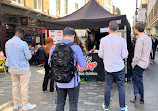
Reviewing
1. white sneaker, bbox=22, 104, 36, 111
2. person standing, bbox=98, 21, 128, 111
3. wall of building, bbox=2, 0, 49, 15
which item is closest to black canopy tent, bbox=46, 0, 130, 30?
person standing, bbox=98, 21, 128, 111

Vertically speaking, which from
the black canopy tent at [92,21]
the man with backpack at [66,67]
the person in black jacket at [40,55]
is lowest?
the person in black jacket at [40,55]

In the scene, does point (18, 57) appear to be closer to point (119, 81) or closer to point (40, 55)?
point (119, 81)

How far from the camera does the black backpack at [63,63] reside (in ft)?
8.36

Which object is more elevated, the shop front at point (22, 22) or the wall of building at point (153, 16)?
the wall of building at point (153, 16)

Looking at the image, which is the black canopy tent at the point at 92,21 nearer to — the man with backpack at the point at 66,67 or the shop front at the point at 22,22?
the shop front at the point at 22,22

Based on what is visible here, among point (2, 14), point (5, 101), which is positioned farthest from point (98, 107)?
point (2, 14)

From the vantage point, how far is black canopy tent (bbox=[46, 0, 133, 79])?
5860 mm

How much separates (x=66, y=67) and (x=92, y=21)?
12.5 feet

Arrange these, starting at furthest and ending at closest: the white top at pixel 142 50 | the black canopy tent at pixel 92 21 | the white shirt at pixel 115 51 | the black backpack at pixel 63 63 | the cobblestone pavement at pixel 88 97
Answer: the black canopy tent at pixel 92 21 < the cobblestone pavement at pixel 88 97 < the white top at pixel 142 50 < the white shirt at pixel 115 51 < the black backpack at pixel 63 63


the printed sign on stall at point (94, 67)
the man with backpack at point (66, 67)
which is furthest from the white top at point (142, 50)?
the printed sign on stall at point (94, 67)

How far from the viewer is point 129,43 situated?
20.2ft

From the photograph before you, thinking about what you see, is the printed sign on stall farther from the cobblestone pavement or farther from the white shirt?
the white shirt

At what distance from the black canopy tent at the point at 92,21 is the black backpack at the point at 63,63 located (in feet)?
11.7

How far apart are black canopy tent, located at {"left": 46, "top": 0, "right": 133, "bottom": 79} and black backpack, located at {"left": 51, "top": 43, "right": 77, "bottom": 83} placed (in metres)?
3.58
